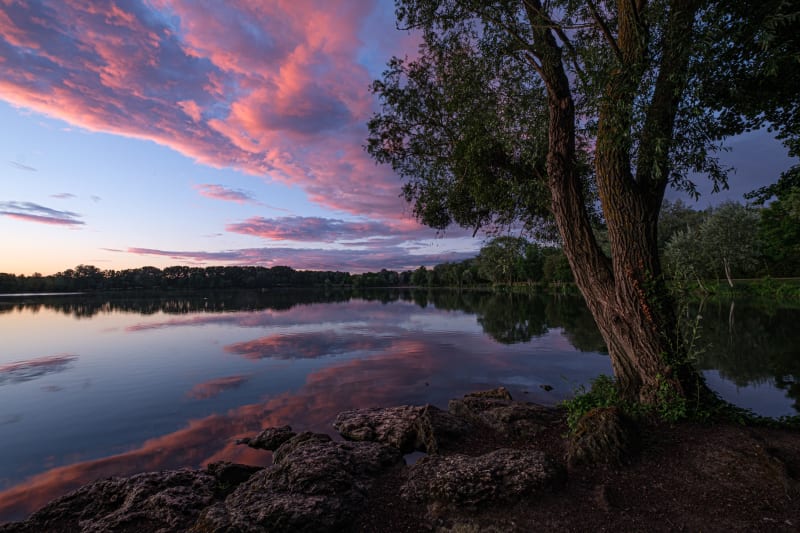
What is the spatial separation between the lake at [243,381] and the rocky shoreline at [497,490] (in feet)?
5.65

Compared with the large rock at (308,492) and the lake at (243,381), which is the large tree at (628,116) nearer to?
the lake at (243,381)

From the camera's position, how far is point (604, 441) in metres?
5.61

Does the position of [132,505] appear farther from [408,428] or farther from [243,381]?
[243,381]

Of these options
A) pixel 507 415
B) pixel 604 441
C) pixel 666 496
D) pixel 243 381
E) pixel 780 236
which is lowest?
pixel 243 381

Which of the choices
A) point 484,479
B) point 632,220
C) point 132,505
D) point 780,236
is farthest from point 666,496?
point 780,236

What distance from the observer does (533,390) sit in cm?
1210

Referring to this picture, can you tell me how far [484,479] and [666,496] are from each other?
7.56 ft

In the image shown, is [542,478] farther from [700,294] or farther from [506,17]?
[506,17]

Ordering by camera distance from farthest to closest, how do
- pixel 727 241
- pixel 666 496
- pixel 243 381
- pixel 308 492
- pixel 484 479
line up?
pixel 727 241 → pixel 243 381 → pixel 308 492 → pixel 484 479 → pixel 666 496

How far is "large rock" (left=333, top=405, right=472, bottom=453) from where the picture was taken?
24.3ft

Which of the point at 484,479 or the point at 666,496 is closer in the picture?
the point at 666,496

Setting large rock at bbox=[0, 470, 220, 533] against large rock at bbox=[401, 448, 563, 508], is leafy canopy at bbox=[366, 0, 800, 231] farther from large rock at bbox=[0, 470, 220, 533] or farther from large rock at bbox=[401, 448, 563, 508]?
large rock at bbox=[0, 470, 220, 533]

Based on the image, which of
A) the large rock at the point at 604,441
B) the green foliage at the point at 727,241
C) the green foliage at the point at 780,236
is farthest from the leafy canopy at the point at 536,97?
the green foliage at the point at 727,241

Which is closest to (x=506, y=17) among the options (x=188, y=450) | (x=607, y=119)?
(x=607, y=119)
